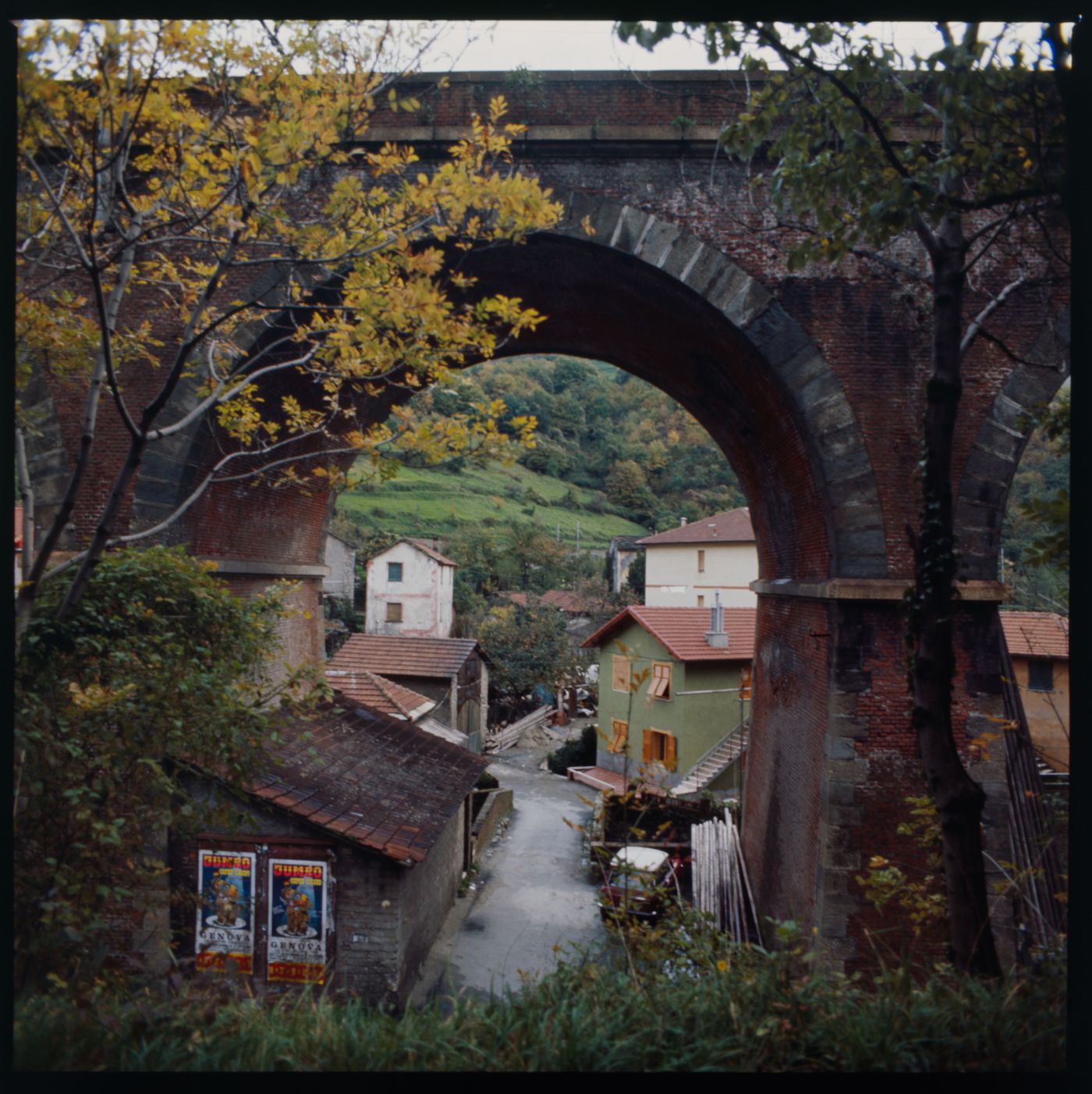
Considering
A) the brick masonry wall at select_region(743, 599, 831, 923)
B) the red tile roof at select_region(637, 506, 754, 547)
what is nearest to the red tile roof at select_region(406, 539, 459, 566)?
the red tile roof at select_region(637, 506, 754, 547)

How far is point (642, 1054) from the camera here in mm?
3184

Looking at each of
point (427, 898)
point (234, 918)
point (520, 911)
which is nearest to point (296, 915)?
point (234, 918)

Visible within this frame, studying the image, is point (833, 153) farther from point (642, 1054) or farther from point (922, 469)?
point (642, 1054)

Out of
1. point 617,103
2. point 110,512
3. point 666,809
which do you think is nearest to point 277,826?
point 110,512

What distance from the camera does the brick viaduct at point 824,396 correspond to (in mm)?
7020

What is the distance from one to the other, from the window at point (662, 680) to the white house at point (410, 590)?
547 inches

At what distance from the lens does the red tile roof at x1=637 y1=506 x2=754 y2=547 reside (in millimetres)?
31438

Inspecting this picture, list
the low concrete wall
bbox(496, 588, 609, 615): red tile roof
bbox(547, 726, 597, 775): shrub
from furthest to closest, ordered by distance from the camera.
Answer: bbox(496, 588, 609, 615): red tile roof < bbox(547, 726, 597, 775): shrub < the low concrete wall

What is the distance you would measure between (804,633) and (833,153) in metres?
4.90

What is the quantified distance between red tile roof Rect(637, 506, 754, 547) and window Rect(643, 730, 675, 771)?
1199 centimetres

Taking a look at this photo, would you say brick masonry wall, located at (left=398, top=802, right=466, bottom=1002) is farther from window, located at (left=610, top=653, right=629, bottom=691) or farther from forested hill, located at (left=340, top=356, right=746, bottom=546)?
forested hill, located at (left=340, top=356, right=746, bottom=546)

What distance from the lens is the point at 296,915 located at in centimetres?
743

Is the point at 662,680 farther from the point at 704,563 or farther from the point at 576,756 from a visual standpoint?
the point at 704,563

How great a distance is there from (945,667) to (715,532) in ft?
93.9
